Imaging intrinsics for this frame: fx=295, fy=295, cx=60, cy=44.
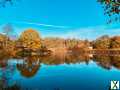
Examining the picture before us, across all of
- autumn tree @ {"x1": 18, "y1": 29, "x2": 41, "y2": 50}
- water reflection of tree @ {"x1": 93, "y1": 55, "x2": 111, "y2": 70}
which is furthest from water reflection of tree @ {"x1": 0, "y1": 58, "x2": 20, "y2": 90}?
autumn tree @ {"x1": 18, "y1": 29, "x2": 41, "y2": 50}

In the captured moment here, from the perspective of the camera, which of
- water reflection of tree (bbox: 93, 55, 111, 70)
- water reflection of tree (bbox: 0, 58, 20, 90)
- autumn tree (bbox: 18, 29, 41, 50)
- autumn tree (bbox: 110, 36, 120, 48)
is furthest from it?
autumn tree (bbox: 110, 36, 120, 48)

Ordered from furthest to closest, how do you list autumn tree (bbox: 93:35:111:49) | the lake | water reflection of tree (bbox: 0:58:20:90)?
autumn tree (bbox: 93:35:111:49) < the lake < water reflection of tree (bbox: 0:58:20:90)

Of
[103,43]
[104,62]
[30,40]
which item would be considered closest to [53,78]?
[104,62]

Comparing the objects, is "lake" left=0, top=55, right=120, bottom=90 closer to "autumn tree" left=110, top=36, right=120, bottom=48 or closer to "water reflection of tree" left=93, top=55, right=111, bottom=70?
"water reflection of tree" left=93, top=55, right=111, bottom=70

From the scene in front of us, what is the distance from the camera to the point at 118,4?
15617 mm

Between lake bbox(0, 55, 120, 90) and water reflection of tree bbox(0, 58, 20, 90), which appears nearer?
water reflection of tree bbox(0, 58, 20, 90)

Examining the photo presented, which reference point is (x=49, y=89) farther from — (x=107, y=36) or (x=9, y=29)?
(x=107, y=36)

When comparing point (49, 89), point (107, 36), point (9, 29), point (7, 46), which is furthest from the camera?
point (107, 36)

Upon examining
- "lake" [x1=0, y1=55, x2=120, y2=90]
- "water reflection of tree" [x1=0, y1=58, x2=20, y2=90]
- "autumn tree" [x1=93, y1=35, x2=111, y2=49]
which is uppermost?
"autumn tree" [x1=93, y1=35, x2=111, y2=49]

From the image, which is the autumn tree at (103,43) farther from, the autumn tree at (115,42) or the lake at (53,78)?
the lake at (53,78)

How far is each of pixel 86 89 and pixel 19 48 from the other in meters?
76.7

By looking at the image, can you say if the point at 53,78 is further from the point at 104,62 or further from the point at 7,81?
the point at 104,62

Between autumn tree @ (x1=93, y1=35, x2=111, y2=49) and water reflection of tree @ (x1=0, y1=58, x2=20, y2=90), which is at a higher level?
autumn tree @ (x1=93, y1=35, x2=111, y2=49)

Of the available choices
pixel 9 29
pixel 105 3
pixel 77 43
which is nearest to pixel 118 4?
pixel 105 3
